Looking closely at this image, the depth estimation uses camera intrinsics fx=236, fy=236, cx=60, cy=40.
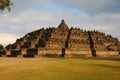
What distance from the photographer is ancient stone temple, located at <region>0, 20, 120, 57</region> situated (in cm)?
7635

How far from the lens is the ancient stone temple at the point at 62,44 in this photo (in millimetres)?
76350

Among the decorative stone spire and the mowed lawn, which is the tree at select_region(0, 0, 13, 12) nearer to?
the mowed lawn

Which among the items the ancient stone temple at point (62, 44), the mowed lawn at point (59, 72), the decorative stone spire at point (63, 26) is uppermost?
the decorative stone spire at point (63, 26)

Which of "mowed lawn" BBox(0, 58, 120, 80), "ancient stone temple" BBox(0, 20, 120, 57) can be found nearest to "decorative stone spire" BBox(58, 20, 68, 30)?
"ancient stone temple" BBox(0, 20, 120, 57)

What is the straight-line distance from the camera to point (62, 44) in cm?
8462

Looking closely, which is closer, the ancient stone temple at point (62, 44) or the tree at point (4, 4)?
the tree at point (4, 4)

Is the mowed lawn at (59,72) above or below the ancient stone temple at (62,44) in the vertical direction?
below

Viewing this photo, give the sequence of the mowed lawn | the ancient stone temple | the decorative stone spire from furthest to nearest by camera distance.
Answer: the decorative stone spire → the ancient stone temple → the mowed lawn

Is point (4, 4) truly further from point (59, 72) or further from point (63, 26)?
point (63, 26)

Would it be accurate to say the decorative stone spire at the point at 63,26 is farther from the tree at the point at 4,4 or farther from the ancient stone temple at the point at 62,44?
the tree at the point at 4,4

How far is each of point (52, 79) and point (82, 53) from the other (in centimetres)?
6468

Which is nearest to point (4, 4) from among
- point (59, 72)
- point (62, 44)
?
point (59, 72)

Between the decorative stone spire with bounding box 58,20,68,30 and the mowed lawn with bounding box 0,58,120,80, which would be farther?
the decorative stone spire with bounding box 58,20,68,30

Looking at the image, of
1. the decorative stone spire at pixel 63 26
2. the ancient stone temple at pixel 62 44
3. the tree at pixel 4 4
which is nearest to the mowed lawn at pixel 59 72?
the tree at pixel 4 4
